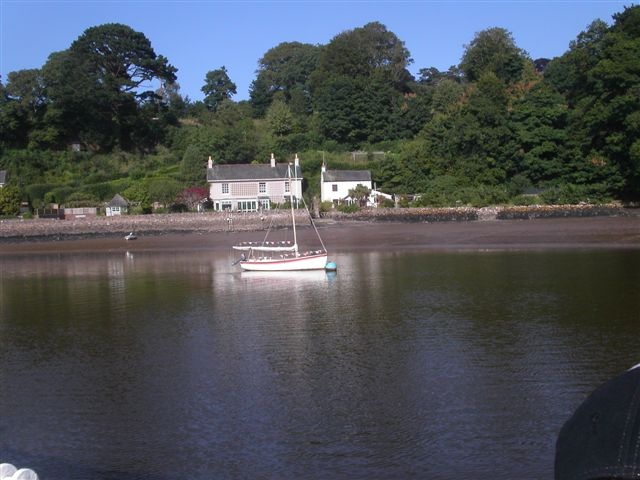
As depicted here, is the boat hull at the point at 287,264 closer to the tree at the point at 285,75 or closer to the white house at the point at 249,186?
the white house at the point at 249,186

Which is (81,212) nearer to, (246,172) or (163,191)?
(163,191)

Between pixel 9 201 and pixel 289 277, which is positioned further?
pixel 9 201

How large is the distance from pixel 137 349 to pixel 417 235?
85.5ft

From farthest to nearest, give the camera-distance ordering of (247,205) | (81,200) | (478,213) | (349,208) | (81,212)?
1. (247,205)
2. (81,200)
3. (81,212)
4. (349,208)
5. (478,213)

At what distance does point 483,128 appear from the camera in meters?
51.4

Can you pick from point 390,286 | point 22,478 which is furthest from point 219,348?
point 22,478

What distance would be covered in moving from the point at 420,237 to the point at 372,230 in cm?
486

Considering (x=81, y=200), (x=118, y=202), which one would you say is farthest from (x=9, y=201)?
(x=118, y=202)

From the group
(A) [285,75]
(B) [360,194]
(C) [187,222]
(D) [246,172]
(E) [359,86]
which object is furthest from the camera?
(A) [285,75]

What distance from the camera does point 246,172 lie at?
57.4 meters

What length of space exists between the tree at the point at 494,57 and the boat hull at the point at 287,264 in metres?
38.3

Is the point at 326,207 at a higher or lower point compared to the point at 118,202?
lower

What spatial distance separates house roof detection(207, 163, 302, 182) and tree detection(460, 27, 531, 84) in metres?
20.1

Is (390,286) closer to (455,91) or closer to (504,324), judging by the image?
(504,324)
